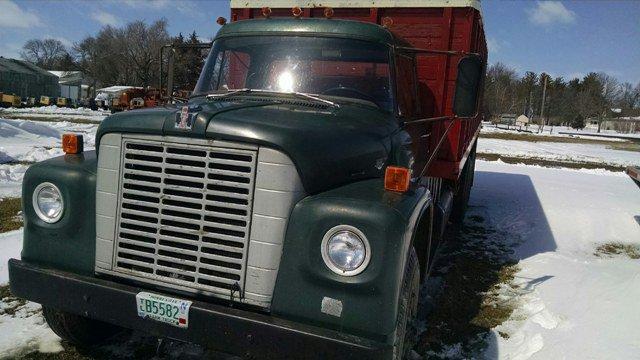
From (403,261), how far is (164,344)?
195 centimetres

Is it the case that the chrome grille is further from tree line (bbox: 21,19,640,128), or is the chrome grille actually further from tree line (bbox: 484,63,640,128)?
tree line (bbox: 484,63,640,128)

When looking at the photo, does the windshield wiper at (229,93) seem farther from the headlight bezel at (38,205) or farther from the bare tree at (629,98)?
the bare tree at (629,98)

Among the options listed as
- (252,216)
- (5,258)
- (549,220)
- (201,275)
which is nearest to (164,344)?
(201,275)

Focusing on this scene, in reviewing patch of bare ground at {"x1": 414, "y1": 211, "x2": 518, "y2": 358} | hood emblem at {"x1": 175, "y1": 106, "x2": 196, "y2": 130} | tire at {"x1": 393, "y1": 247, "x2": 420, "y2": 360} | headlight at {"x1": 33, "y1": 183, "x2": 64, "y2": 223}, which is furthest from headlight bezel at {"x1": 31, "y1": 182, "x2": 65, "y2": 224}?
patch of bare ground at {"x1": 414, "y1": 211, "x2": 518, "y2": 358}

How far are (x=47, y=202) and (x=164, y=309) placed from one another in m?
1.10

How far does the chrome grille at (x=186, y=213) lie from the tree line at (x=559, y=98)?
8126 centimetres

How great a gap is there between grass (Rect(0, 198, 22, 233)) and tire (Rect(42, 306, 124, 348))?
9.76 feet

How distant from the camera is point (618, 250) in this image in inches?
245

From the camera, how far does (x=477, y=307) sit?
443 cm

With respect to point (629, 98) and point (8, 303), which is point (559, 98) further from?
point (8, 303)

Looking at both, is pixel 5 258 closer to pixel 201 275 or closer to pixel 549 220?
pixel 201 275

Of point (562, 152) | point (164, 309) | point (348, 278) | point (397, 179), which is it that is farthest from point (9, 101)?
point (348, 278)

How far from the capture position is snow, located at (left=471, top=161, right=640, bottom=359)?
12.1ft

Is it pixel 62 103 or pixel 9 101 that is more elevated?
pixel 62 103
